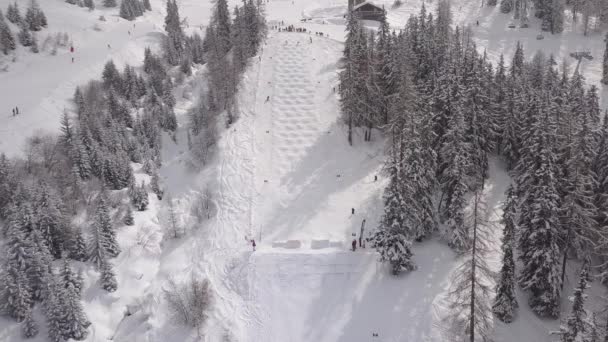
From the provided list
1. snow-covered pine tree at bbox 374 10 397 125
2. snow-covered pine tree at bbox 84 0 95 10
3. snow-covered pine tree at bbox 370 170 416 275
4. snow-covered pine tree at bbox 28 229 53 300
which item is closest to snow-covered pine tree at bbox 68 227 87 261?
snow-covered pine tree at bbox 28 229 53 300

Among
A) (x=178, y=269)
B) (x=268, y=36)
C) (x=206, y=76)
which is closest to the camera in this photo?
(x=178, y=269)

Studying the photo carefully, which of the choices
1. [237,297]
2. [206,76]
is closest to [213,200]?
[237,297]

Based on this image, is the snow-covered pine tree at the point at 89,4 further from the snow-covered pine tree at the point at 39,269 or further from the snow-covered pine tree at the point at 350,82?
the snow-covered pine tree at the point at 39,269

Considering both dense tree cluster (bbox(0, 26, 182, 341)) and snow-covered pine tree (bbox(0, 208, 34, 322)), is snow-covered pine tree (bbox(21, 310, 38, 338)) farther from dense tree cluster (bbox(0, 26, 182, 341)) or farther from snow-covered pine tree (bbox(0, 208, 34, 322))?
snow-covered pine tree (bbox(0, 208, 34, 322))

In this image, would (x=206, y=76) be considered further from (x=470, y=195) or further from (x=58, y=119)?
(x=470, y=195)

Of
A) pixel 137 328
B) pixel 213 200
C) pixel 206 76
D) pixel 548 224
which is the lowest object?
pixel 137 328
